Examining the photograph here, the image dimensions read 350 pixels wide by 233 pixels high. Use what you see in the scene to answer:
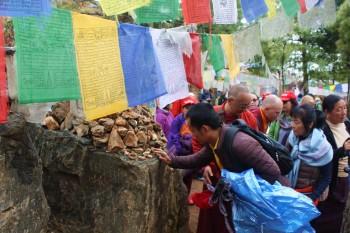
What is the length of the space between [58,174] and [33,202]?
1.18 metres

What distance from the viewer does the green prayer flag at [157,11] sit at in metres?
2.65

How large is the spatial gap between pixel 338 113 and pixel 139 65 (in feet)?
7.14

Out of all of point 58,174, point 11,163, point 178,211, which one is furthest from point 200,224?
point 11,163

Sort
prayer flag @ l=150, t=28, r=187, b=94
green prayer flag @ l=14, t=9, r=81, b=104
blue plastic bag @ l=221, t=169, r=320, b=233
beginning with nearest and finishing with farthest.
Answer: green prayer flag @ l=14, t=9, r=81, b=104 → blue plastic bag @ l=221, t=169, r=320, b=233 → prayer flag @ l=150, t=28, r=187, b=94

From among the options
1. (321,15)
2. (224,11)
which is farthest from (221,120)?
(321,15)

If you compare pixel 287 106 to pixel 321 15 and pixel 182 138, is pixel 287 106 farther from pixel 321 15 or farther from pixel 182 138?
pixel 182 138

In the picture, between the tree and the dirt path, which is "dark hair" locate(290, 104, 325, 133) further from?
the tree

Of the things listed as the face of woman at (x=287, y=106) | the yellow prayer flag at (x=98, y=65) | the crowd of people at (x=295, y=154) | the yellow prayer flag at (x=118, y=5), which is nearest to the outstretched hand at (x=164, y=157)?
the crowd of people at (x=295, y=154)

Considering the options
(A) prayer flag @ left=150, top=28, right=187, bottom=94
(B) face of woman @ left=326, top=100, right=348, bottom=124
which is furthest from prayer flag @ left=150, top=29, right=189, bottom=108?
(B) face of woman @ left=326, top=100, right=348, bottom=124

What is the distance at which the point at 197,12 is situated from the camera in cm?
317

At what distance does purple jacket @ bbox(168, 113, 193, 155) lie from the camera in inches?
178

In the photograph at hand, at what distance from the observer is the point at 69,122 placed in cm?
357

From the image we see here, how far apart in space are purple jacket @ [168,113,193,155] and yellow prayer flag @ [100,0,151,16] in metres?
2.53

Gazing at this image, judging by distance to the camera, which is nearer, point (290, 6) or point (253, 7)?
point (253, 7)
